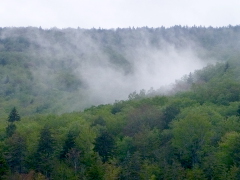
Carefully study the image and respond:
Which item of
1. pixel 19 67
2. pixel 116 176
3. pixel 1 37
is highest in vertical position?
pixel 1 37

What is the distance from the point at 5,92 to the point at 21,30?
71166 millimetres

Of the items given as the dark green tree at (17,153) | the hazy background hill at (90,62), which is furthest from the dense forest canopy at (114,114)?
the hazy background hill at (90,62)

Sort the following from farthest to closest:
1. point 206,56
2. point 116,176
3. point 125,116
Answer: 1. point 206,56
2. point 125,116
3. point 116,176

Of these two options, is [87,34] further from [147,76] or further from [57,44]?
[147,76]

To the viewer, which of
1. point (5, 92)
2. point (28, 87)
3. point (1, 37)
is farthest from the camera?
point (1, 37)

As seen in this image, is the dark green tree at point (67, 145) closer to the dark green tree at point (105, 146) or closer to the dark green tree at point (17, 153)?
the dark green tree at point (105, 146)

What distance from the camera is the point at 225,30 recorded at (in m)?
192

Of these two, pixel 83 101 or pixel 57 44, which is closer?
pixel 83 101

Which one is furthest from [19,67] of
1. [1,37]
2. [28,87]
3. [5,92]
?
[1,37]

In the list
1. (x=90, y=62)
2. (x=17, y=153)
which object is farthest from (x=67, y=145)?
(x=90, y=62)

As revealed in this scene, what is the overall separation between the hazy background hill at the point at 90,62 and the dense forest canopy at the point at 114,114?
0.48m

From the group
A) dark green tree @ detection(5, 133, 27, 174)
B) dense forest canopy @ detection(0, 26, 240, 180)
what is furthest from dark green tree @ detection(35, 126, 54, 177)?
dark green tree @ detection(5, 133, 27, 174)

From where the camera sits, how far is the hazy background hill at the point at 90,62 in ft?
405

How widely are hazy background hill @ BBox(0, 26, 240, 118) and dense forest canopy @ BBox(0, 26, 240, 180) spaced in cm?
48
